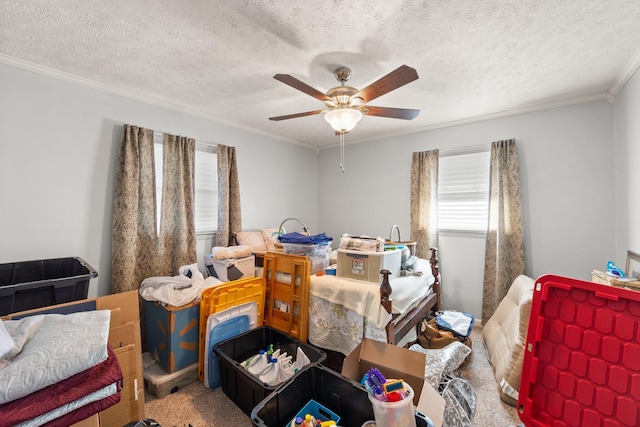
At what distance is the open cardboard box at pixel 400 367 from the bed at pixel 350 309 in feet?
0.98

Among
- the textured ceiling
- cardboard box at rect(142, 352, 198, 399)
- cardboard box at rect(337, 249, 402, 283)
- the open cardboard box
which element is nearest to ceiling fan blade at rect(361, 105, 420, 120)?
the textured ceiling

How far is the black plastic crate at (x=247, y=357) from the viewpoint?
1.63 m

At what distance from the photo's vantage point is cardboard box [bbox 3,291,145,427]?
1.54 meters

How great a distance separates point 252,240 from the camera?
11.1 ft

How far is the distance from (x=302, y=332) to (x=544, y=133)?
10.7 ft

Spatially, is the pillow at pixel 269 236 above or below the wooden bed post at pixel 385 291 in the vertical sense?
above

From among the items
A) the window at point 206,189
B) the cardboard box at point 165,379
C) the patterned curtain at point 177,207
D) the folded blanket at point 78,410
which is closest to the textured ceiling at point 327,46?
the patterned curtain at point 177,207

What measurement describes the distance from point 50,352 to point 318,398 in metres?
1.27

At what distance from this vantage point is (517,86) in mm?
2420

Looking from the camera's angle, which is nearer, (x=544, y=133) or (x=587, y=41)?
(x=587, y=41)

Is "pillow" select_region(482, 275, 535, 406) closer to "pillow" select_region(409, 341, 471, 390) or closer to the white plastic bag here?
"pillow" select_region(409, 341, 471, 390)

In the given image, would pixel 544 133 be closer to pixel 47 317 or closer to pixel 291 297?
pixel 291 297

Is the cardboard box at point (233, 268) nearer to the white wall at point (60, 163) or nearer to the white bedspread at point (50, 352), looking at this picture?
the white wall at point (60, 163)

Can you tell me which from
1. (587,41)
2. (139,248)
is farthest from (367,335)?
(587,41)
